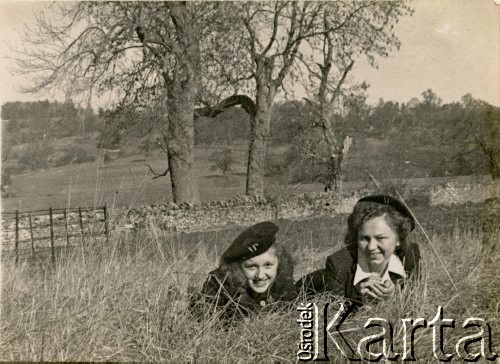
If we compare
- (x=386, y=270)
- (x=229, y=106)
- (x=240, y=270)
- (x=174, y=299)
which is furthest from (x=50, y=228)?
(x=386, y=270)

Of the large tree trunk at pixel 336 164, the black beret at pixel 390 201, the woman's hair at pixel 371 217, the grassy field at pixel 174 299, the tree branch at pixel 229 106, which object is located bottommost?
the grassy field at pixel 174 299

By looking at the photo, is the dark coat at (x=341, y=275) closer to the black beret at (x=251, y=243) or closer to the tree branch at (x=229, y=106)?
the black beret at (x=251, y=243)

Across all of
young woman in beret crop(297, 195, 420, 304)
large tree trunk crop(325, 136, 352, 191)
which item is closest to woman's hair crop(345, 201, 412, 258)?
young woman in beret crop(297, 195, 420, 304)

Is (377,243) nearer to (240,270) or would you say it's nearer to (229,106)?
(240,270)

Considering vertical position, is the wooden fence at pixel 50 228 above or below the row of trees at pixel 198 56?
below

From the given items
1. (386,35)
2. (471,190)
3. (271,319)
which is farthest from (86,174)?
(471,190)

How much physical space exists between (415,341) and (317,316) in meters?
0.95

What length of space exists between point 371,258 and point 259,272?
1193mm

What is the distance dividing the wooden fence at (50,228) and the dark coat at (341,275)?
7.40 ft

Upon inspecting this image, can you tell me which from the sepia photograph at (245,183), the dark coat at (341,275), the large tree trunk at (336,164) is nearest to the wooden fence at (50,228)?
the sepia photograph at (245,183)

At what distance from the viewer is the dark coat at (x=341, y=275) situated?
6.25m

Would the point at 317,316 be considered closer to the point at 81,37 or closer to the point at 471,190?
the point at 471,190

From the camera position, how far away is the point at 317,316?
19.5 feet

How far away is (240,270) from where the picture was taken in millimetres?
6145
